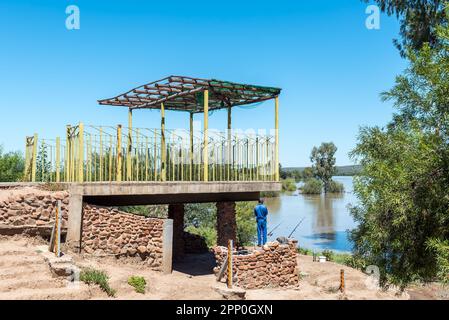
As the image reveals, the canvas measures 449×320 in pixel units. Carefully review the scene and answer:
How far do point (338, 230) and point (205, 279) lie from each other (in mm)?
39569

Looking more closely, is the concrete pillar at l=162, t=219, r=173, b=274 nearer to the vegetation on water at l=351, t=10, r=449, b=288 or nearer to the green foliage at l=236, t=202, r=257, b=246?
the vegetation on water at l=351, t=10, r=449, b=288

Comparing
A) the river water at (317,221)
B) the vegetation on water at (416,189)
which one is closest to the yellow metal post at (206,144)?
the vegetation on water at (416,189)

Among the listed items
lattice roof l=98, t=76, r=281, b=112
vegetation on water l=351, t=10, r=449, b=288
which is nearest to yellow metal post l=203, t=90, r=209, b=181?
lattice roof l=98, t=76, r=281, b=112

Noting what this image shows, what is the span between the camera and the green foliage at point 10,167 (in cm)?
2175

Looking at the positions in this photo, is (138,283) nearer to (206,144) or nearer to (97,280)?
(97,280)

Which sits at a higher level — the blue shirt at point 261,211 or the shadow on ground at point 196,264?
the blue shirt at point 261,211

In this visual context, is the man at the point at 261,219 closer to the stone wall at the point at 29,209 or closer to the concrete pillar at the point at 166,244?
the concrete pillar at the point at 166,244

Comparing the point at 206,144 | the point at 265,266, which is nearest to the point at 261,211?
the point at 265,266

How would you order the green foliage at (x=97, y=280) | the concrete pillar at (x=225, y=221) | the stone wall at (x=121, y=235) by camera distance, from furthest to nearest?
the concrete pillar at (x=225, y=221)
the stone wall at (x=121, y=235)
the green foliage at (x=97, y=280)

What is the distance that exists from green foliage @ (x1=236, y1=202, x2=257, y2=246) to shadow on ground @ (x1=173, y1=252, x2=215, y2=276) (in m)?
11.6

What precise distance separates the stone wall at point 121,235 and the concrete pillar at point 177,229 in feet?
13.9

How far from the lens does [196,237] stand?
18.7 m
